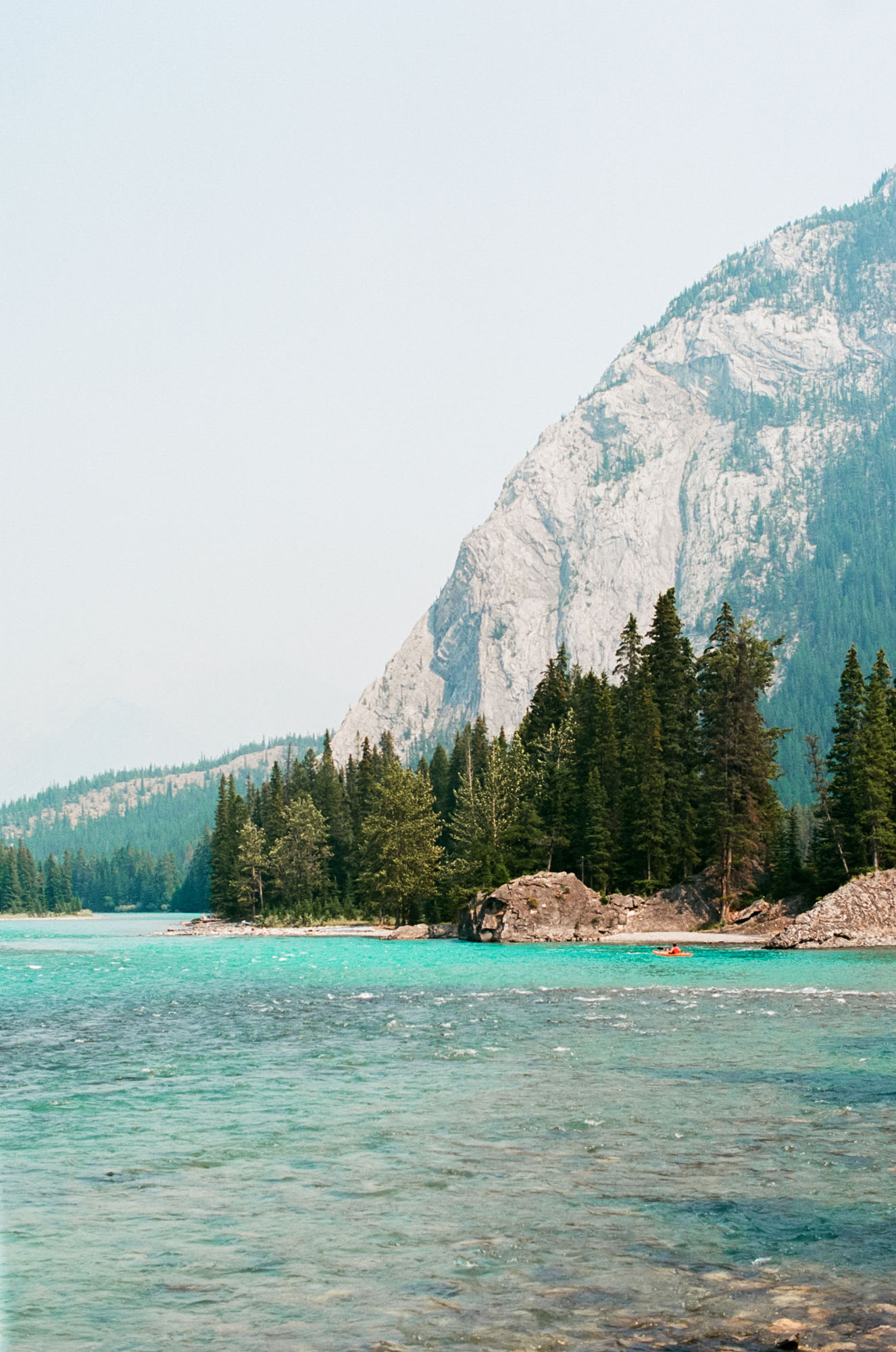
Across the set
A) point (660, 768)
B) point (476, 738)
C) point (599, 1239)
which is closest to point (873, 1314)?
point (599, 1239)

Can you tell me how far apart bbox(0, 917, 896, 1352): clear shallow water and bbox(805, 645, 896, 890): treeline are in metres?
48.1

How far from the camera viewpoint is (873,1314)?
10133mm

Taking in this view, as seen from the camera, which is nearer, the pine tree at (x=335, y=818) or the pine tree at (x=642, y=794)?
the pine tree at (x=642, y=794)

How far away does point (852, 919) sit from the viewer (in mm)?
73188

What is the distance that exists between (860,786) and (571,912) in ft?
76.9

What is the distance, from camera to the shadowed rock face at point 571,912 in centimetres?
8556

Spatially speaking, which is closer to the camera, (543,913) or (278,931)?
(543,913)

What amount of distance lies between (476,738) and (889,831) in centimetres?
7374

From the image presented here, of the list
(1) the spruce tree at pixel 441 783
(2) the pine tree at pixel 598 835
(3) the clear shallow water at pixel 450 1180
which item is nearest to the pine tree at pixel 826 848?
(2) the pine tree at pixel 598 835

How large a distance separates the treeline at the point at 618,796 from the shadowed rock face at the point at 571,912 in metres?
2.29

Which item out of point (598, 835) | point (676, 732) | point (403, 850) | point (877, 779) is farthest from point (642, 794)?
point (403, 850)

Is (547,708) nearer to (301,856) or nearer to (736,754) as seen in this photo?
(736,754)

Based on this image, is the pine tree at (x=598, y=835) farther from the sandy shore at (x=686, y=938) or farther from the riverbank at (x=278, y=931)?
the riverbank at (x=278, y=931)

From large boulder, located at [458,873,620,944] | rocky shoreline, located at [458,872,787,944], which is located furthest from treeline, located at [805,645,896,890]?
large boulder, located at [458,873,620,944]
